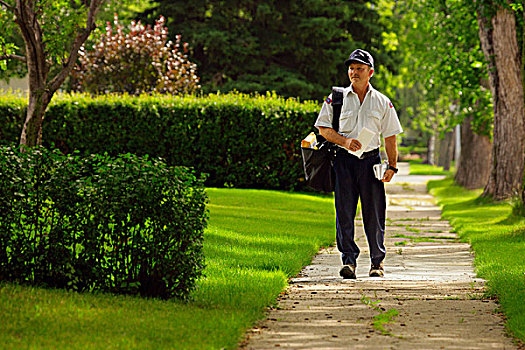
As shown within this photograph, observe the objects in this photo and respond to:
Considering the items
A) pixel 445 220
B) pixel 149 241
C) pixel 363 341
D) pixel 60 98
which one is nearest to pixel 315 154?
pixel 149 241

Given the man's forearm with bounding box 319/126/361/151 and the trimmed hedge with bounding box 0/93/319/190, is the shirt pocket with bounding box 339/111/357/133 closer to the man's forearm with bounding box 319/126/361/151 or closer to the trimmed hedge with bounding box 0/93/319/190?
the man's forearm with bounding box 319/126/361/151

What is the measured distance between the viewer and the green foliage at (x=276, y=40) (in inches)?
1357

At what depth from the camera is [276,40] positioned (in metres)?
35.7

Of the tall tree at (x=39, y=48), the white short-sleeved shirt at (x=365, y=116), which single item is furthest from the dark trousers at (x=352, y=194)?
the tall tree at (x=39, y=48)

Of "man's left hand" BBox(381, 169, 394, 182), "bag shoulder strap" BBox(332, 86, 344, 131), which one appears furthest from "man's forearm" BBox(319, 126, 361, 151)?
"man's left hand" BBox(381, 169, 394, 182)

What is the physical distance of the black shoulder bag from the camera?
8.62 meters

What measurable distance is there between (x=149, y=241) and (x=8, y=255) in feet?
3.90

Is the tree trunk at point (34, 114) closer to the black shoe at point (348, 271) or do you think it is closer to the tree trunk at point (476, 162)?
the black shoe at point (348, 271)

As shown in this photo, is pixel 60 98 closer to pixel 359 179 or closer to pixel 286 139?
pixel 286 139

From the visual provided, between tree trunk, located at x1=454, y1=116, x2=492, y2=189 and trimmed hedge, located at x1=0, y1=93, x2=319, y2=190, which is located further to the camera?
tree trunk, located at x1=454, y1=116, x2=492, y2=189

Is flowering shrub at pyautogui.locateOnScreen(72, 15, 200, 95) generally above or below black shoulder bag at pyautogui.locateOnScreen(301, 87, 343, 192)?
above

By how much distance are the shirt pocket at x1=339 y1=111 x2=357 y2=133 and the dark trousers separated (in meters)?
0.23

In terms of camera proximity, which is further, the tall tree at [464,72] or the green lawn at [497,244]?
the tall tree at [464,72]

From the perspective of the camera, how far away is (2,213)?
674 cm
